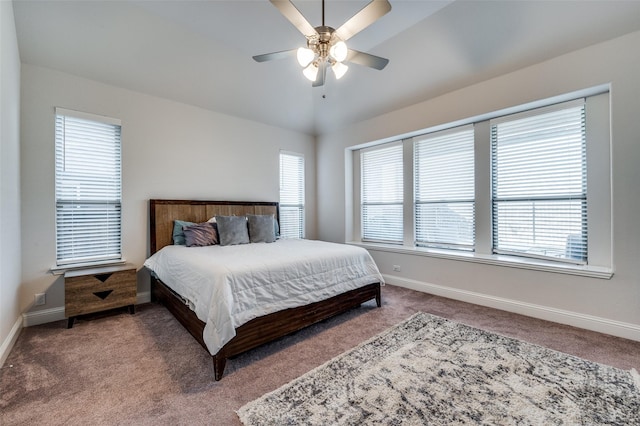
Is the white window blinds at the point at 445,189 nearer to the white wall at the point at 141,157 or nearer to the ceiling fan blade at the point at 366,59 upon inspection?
the ceiling fan blade at the point at 366,59

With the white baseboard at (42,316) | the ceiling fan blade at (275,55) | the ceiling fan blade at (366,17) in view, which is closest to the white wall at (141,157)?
the white baseboard at (42,316)

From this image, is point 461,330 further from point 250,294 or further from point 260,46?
point 260,46

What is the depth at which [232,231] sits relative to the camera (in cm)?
374

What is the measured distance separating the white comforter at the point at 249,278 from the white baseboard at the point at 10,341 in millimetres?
1180

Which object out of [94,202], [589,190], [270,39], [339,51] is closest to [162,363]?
[94,202]

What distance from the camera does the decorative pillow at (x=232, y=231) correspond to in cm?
368

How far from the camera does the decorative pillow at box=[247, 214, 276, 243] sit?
3.96 meters

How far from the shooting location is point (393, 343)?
8.05 feet

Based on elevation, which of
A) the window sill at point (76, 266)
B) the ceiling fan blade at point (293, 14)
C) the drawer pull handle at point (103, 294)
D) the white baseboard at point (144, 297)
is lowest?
the white baseboard at point (144, 297)

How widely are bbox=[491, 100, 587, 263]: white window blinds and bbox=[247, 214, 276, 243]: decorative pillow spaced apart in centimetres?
305

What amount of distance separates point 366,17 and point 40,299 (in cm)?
421

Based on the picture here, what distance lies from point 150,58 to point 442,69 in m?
3.48

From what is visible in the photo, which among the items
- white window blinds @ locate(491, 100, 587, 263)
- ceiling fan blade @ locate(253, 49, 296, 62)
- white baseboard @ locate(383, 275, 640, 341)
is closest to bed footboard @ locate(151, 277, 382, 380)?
white baseboard @ locate(383, 275, 640, 341)

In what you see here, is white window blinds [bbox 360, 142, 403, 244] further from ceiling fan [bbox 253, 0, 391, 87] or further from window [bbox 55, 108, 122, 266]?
window [bbox 55, 108, 122, 266]
